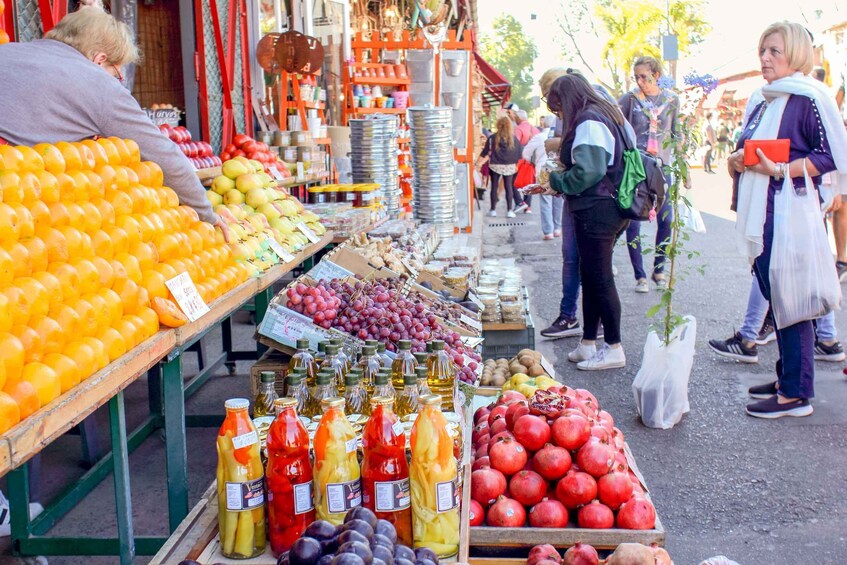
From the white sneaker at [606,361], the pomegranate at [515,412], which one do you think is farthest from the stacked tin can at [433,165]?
the pomegranate at [515,412]

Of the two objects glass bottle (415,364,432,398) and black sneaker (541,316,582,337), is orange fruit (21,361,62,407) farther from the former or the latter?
black sneaker (541,316,582,337)

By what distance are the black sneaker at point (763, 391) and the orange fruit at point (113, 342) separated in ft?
14.0

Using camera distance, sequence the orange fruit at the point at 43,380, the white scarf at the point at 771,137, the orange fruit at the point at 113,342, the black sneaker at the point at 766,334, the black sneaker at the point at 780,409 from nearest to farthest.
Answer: the orange fruit at the point at 43,380 → the orange fruit at the point at 113,342 → the white scarf at the point at 771,137 → the black sneaker at the point at 780,409 → the black sneaker at the point at 766,334

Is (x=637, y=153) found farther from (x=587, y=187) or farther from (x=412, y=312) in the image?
(x=412, y=312)

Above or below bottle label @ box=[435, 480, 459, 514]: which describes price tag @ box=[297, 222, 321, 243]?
above

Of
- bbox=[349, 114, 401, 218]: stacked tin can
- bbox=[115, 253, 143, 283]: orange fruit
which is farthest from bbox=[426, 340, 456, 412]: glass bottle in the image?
bbox=[349, 114, 401, 218]: stacked tin can

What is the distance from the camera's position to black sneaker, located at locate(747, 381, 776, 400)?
17.7 feet

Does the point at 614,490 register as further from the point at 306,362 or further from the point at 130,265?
the point at 130,265

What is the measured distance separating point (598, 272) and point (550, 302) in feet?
9.79

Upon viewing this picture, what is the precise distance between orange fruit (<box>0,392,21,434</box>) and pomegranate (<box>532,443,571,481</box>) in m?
1.80

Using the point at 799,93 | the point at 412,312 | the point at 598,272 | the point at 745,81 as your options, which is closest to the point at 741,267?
the point at 598,272

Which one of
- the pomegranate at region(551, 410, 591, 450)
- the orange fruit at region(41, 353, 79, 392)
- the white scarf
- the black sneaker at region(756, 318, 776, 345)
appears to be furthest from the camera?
the black sneaker at region(756, 318, 776, 345)

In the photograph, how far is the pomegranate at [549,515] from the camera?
2895mm

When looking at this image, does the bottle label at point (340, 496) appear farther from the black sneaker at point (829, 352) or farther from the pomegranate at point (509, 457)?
the black sneaker at point (829, 352)
